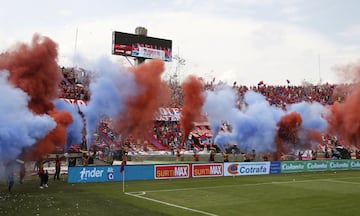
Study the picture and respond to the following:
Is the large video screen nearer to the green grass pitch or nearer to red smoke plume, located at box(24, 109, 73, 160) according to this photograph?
the green grass pitch

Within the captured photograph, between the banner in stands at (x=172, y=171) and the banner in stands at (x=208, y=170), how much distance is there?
2.12ft

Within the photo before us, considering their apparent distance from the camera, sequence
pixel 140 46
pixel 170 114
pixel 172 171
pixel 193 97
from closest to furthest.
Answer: pixel 172 171
pixel 193 97
pixel 170 114
pixel 140 46

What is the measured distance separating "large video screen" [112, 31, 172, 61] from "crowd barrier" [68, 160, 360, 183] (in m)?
26.7

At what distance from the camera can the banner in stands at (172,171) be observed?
25.8m

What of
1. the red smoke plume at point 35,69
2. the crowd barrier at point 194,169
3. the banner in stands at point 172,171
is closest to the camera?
the red smoke plume at point 35,69

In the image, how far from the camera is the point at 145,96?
2673 centimetres

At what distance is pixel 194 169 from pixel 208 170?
1149 mm

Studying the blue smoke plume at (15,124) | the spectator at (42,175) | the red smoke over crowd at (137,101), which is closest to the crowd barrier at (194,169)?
the spectator at (42,175)

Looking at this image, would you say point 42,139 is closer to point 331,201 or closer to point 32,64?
point 32,64

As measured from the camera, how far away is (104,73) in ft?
85.5

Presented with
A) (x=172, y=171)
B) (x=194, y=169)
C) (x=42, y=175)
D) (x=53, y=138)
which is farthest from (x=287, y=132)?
(x=53, y=138)

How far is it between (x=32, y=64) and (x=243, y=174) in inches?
686

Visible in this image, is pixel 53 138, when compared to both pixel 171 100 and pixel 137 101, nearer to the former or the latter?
pixel 137 101

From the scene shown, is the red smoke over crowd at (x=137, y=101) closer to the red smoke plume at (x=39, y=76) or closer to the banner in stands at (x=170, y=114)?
the red smoke plume at (x=39, y=76)
